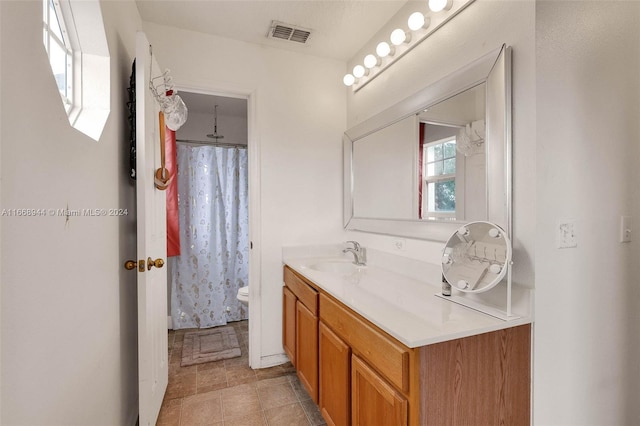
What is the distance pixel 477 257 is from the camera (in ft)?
4.00

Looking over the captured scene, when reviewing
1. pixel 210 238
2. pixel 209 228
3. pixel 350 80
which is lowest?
pixel 210 238

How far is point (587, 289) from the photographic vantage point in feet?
4.03

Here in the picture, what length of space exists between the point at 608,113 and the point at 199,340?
312 centimetres

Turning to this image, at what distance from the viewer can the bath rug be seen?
2.44 metres

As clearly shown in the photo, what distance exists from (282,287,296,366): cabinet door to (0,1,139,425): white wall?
981 millimetres

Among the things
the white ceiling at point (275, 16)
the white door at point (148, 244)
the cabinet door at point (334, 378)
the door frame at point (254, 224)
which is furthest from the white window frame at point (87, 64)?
the cabinet door at point (334, 378)

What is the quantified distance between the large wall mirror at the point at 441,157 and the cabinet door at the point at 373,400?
0.73 meters

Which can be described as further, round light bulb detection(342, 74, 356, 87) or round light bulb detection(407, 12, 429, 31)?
round light bulb detection(342, 74, 356, 87)

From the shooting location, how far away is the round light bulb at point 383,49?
1890 mm

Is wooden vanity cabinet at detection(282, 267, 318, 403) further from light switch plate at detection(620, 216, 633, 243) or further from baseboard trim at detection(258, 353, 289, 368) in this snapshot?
light switch plate at detection(620, 216, 633, 243)

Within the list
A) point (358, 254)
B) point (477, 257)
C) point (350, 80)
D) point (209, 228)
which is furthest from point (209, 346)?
point (350, 80)

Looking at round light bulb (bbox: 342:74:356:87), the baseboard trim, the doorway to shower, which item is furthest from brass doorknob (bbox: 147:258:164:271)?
round light bulb (bbox: 342:74:356:87)

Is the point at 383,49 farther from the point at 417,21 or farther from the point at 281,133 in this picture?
the point at 281,133

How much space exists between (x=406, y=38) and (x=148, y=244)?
1761 millimetres
